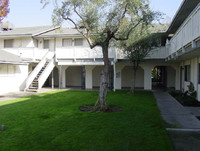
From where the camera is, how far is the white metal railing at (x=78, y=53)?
1923 cm

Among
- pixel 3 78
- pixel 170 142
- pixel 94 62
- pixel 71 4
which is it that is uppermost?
pixel 71 4

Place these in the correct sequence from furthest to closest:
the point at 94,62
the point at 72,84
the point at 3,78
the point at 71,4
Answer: the point at 72,84 < the point at 94,62 < the point at 3,78 < the point at 71,4

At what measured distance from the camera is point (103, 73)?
10102 mm

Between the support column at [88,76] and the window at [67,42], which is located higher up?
the window at [67,42]

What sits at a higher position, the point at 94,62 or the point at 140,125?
the point at 94,62

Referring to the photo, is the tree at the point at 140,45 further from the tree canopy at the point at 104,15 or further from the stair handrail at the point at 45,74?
the stair handrail at the point at 45,74

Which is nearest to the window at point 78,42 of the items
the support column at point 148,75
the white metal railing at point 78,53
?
the white metal railing at point 78,53

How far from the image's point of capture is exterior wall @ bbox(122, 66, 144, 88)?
22625 millimetres

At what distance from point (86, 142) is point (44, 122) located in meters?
2.63

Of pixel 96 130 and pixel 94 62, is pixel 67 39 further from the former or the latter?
pixel 96 130

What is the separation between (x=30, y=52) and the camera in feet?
64.7

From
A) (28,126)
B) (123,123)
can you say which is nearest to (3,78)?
(28,126)

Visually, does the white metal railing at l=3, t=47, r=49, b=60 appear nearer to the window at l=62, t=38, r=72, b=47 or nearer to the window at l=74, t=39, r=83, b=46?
the window at l=62, t=38, r=72, b=47

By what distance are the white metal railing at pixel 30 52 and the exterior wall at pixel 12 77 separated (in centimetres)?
138
